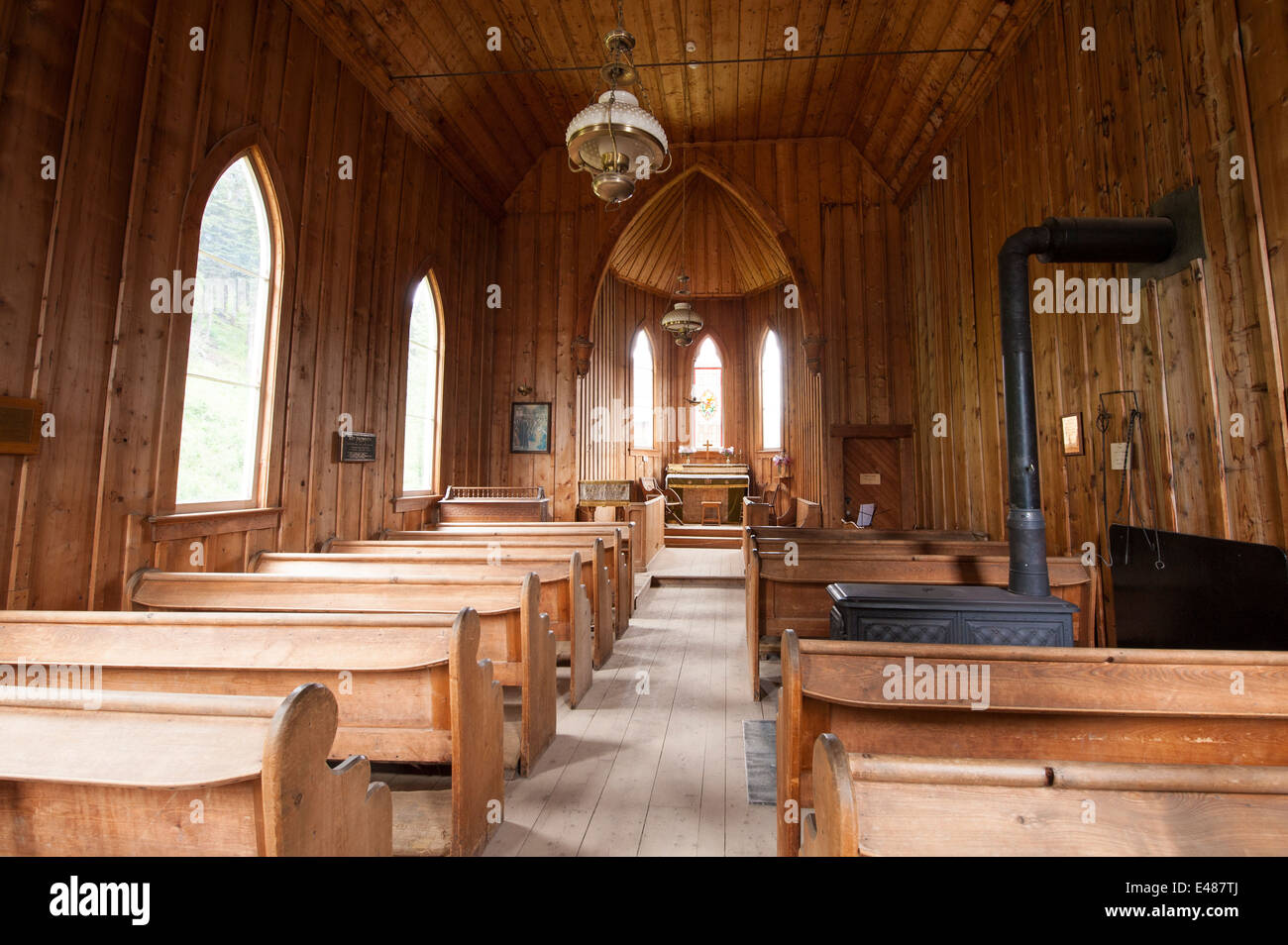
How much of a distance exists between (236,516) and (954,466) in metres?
5.95

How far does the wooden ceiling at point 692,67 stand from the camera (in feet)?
16.2

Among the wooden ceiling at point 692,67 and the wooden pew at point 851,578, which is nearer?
the wooden pew at point 851,578

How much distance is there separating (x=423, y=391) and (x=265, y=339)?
2308 millimetres

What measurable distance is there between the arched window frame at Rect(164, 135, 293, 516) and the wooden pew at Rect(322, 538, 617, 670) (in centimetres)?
81

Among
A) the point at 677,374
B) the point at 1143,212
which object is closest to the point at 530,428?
the point at 677,374

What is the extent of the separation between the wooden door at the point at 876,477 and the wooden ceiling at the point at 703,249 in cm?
358

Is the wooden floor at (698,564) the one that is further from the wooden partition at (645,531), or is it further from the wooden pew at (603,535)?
the wooden pew at (603,535)

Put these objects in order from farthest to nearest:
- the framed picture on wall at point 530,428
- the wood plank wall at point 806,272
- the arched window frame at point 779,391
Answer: the arched window frame at point 779,391
the framed picture on wall at point 530,428
the wood plank wall at point 806,272

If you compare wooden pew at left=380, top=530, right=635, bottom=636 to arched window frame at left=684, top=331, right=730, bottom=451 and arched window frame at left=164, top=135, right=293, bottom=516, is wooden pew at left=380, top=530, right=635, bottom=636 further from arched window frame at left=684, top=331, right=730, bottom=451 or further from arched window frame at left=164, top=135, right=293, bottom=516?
arched window frame at left=684, top=331, right=730, bottom=451

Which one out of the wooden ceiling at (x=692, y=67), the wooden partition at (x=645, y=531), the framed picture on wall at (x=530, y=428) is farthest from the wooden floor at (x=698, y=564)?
the wooden ceiling at (x=692, y=67)

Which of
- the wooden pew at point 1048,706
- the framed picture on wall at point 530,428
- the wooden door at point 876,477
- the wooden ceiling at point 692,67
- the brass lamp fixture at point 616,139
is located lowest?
the wooden pew at point 1048,706

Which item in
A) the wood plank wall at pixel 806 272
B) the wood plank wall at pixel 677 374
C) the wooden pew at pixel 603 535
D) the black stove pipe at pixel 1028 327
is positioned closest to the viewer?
the black stove pipe at pixel 1028 327

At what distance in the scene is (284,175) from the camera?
168 inches
